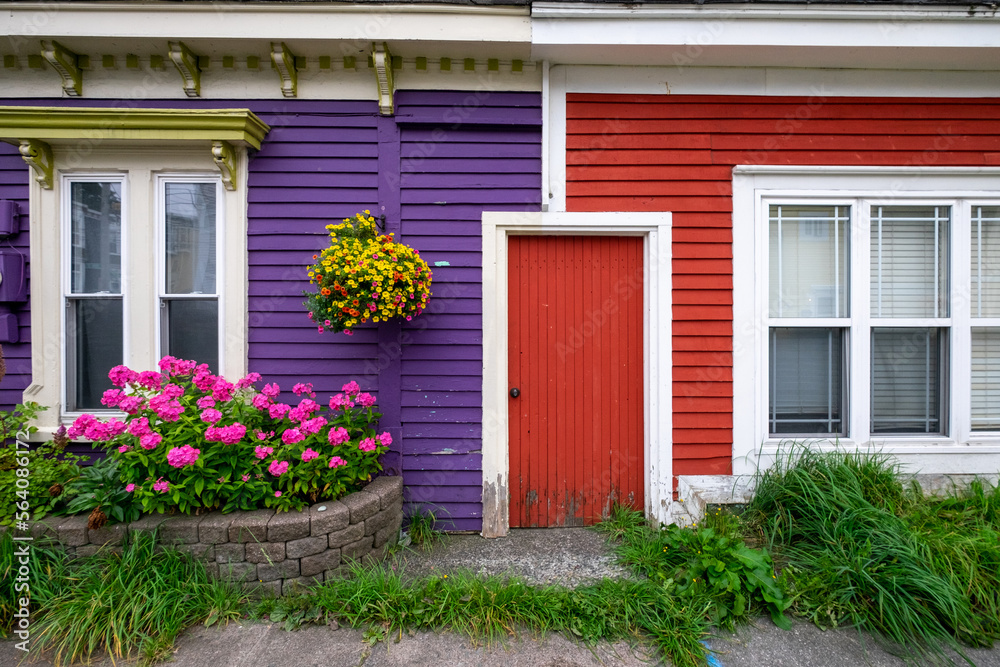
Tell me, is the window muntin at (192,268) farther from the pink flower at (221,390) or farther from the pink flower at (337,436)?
the pink flower at (337,436)

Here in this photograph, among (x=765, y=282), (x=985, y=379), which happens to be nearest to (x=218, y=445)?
(x=765, y=282)

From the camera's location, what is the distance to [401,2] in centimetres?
308

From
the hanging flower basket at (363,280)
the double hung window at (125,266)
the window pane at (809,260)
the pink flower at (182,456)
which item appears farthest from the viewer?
the window pane at (809,260)

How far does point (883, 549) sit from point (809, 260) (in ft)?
6.45

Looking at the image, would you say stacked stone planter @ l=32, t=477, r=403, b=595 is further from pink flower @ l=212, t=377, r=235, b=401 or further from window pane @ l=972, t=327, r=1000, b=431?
window pane @ l=972, t=327, r=1000, b=431

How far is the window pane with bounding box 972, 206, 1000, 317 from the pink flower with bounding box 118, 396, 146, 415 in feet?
18.9

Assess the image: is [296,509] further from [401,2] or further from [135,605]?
[401,2]

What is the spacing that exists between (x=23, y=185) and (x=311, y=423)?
2806 mm

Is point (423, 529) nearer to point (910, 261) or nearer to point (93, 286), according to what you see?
point (93, 286)

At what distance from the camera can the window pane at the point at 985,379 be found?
3.53m

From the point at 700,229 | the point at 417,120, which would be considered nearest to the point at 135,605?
the point at 417,120

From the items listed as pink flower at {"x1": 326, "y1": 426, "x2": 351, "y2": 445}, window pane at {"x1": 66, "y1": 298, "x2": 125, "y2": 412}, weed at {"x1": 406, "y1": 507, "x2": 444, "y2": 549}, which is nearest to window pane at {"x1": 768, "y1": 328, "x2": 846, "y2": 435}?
weed at {"x1": 406, "y1": 507, "x2": 444, "y2": 549}

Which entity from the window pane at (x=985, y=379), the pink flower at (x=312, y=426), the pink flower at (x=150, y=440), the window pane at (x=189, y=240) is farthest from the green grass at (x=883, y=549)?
the window pane at (x=189, y=240)

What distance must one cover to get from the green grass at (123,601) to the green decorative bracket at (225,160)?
90.3 inches
